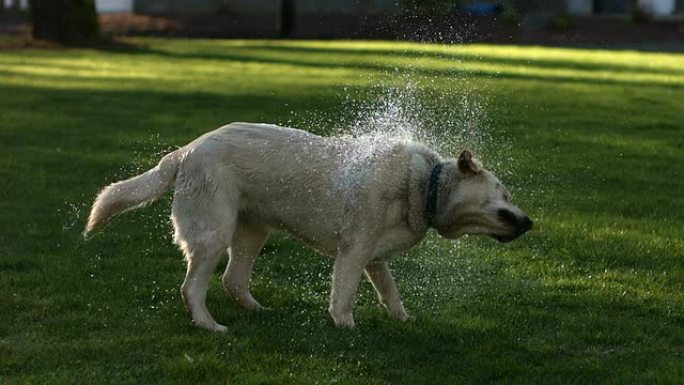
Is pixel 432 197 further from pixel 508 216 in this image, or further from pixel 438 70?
pixel 438 70

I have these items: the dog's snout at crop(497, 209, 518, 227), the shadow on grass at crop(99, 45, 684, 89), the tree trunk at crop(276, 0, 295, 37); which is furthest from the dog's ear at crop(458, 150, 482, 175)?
the tree trunk at crop(276, 0, 295, 37)

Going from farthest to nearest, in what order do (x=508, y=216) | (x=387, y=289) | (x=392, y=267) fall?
(x=392, y=267) → (x=387, y=289) → (x=508, y=216)

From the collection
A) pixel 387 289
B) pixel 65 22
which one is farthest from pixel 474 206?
pixel 65 22

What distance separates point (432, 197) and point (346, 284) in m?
0.60

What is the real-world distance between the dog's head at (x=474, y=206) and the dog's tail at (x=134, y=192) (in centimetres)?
138

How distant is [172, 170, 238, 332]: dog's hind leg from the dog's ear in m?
1.13

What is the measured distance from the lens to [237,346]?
5395 mm

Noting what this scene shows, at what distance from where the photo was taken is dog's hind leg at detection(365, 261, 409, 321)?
601cm

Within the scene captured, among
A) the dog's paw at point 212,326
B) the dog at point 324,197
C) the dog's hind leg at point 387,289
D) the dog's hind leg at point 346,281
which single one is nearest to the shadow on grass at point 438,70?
the dog's hind leg at point 387,289

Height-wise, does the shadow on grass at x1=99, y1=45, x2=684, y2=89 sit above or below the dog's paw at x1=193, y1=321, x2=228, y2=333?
below

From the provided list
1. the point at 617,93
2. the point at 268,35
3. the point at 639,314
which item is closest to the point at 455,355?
the point at 639,314

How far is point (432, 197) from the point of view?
5.70 metres

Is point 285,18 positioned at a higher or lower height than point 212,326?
lower

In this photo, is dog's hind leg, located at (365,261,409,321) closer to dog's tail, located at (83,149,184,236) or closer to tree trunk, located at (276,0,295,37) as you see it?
dog's tail, located at (83,149,184,236)
